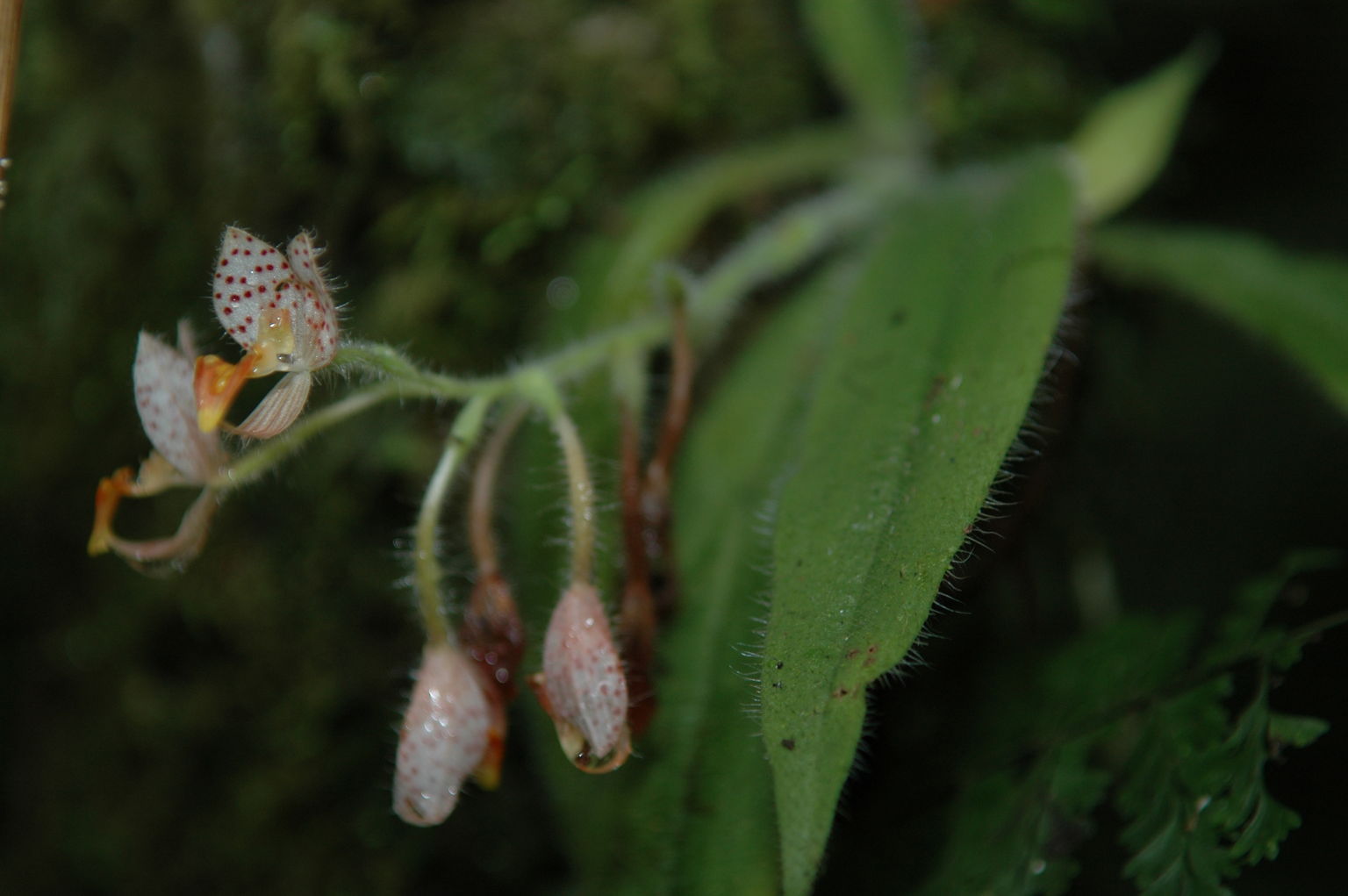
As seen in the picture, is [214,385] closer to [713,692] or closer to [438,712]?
[438,712]

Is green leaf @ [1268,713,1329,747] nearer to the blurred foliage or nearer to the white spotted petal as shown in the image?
the blurred foliage

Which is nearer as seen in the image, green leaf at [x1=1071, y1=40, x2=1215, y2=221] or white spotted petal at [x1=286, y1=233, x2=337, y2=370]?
white spotted petal at [x1=286, y1=233, x2=337, y2=370]

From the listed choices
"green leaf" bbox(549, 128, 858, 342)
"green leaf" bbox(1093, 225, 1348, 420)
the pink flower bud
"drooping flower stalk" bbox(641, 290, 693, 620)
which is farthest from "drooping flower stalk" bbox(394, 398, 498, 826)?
"green leaf" bbox(1093, 225, 1348, 420)

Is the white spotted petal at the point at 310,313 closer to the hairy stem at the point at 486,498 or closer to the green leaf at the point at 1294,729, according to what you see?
the hairy stem at the point at 486,498

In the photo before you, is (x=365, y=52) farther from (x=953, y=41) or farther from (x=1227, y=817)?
(x=1227, y=817)

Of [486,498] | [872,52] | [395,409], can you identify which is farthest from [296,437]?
[872,52]

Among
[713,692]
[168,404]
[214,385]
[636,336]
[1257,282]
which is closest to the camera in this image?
[214,385]
